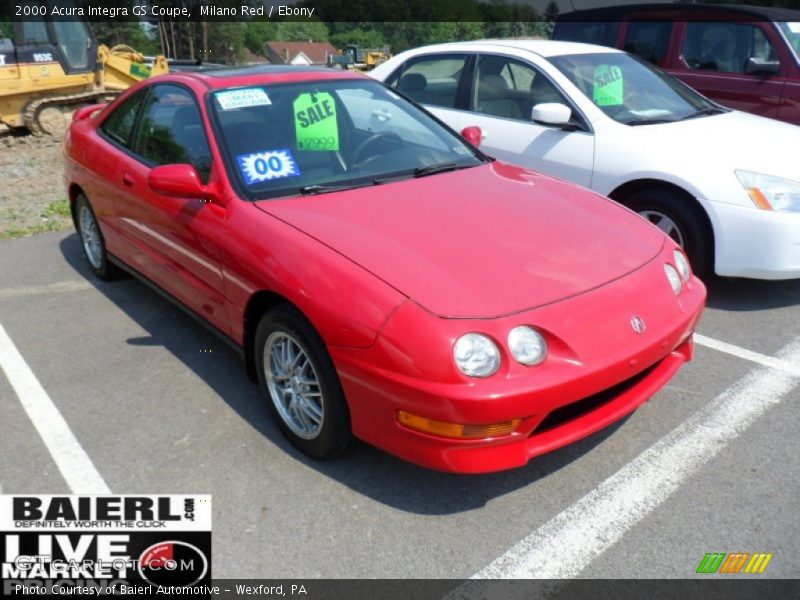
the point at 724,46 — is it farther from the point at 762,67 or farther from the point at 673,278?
the point at 673,278

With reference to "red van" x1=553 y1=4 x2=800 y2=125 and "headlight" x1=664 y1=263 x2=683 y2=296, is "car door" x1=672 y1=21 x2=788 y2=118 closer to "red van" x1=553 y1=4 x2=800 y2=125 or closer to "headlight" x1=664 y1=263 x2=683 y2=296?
"red van" x1=553 y1=4 x2=800 y2=125

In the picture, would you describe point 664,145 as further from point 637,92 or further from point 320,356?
point 320,356

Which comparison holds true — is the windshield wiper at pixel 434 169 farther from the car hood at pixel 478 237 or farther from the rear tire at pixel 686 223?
the rear tire at pixel 686 223

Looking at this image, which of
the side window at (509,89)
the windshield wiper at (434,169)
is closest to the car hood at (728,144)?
the side window at (509,89)

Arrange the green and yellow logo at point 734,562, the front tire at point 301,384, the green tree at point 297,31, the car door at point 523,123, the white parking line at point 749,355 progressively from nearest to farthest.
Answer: the green and yellow logo at point 734,562 < the front tire at point 301,384 < the white parking line at point 749,355 < the car door at point 523,123 < the green tree at point 297,31

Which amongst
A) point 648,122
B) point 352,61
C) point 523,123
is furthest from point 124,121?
point 352,61

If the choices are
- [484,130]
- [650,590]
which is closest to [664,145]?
[484,130]

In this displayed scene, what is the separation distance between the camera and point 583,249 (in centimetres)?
304

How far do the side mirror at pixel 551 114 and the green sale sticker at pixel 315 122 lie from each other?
66.1 inches

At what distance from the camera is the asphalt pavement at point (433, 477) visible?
255 cm

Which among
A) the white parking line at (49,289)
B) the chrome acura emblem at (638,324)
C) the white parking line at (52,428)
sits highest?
the chrome acura emblem at (638,324)

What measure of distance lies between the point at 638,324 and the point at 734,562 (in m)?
0.88

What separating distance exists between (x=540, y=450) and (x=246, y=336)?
1434mm

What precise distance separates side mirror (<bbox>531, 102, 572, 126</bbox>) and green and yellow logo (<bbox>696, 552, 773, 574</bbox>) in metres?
3.18
